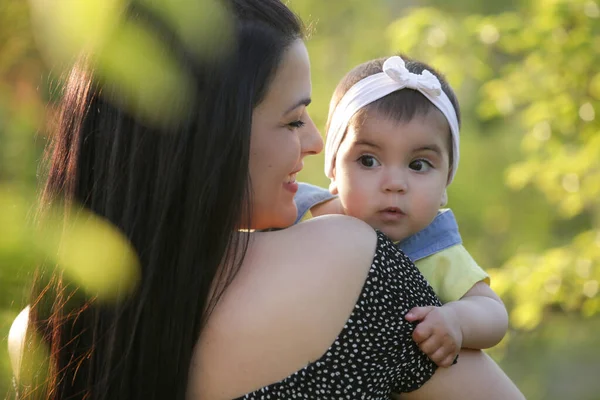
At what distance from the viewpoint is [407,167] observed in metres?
2.08

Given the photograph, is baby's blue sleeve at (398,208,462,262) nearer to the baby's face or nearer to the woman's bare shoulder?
the baby's face

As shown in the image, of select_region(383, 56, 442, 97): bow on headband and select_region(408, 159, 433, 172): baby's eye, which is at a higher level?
select_region(383, 56, 442, 97): bow on headband

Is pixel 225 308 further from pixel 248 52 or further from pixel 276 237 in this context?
pixel 248 52

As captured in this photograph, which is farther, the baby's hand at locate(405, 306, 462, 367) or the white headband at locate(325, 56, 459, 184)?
the white headband at locate(325, 56, 459, 184)

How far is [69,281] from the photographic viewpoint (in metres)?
1.69

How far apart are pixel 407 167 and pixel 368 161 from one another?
0.34 ft

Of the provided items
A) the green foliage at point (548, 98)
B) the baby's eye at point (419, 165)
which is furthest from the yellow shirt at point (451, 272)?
the green foliage at point (548, 98)

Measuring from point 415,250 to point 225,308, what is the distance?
27.1 inches

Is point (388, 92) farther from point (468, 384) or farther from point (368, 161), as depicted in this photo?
point (468, 384)

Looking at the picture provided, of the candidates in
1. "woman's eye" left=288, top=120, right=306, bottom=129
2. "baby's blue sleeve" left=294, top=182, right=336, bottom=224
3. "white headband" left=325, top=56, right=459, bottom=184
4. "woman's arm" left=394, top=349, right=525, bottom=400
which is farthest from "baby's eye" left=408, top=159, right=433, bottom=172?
"woman's arm" left=394, top=349, right=525, bottom=400

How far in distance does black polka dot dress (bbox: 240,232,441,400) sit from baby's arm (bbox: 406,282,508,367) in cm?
2

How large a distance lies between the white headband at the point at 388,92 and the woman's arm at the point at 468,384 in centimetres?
64

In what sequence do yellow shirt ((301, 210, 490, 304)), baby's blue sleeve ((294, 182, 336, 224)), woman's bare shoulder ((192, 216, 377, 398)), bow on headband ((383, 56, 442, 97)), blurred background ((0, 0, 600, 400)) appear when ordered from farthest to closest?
blurred background ((0, 0, 600, 400))
baby's blue sleeve ((294, 182, 336, 224))
bow on headband ((383, 56, 442, 97))
yellow shirt ((301, 210, 490, 304))
woman's bare shoulder ((192, 216, 377, 398))

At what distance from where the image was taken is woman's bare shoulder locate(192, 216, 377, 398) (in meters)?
1.53
